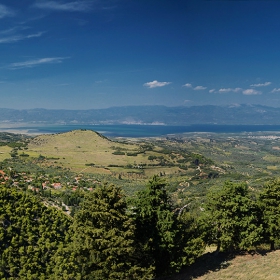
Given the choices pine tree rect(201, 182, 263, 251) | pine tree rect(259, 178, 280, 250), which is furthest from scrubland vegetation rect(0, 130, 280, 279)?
pine tree rect(259, 178, 280, 250)

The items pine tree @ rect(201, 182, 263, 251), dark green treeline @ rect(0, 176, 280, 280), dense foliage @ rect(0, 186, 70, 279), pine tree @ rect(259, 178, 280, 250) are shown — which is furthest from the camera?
dense foliage @ rect(0, 186, 70, 279)

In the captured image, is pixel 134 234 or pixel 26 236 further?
pixel 26 236

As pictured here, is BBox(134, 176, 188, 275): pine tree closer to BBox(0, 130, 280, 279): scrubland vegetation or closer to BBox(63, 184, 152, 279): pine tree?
BBox(0, 130, 280, 279): scrubland vegetation

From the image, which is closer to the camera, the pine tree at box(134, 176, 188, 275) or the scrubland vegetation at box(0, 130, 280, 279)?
the scrubland vegetation at box(0, 130, 280, 279)

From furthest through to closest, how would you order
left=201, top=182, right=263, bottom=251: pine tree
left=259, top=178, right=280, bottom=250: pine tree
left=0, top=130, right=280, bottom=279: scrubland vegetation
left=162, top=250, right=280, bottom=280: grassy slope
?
1. left=259, top=178, right=280, bottom=250: pine tree
2. left=201, top=182, right=263, bottom=251: pine tree
3. left=162, top=250, right=280, bottom=280: grassy slope
4. left=0, top=130, right=280, bottom=279: scrubland vegetation

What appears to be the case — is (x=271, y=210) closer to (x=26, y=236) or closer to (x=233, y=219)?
(x=233, y=219)

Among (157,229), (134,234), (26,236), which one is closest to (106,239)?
(134,234)

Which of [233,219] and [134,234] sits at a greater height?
[233,219]

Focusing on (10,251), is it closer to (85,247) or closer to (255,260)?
(85,247)

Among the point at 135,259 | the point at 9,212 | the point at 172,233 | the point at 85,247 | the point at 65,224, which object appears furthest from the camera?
the point at 65,224

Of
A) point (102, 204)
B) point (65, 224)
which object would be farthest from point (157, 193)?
point (65, 224)

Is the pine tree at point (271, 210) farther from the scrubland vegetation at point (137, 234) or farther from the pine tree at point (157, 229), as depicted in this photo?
the pine tree at point (157, 229)
